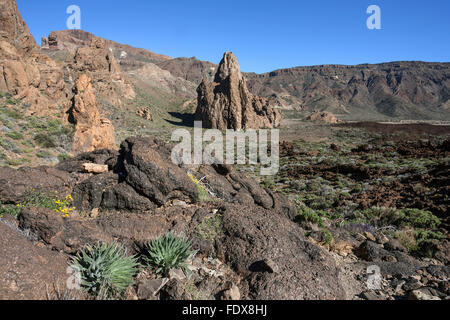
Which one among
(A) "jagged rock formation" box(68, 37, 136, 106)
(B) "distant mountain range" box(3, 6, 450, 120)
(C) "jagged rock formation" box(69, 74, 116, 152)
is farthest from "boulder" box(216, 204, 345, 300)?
(B) "distant mountain range" box(3, 6, 450, 120)

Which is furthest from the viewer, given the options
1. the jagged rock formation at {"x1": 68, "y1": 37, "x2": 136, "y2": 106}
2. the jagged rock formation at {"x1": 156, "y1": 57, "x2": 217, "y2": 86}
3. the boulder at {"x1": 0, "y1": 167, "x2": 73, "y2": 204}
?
the jagged rock formation at {"x1": 156, "y1": 57, "x2": 217, "y2": 86}

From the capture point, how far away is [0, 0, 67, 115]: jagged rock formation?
1708 cm

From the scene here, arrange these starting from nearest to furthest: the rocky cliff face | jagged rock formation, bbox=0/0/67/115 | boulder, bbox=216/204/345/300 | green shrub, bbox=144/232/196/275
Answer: boulder, bbox=216/204/345/300, green shrub, bbox=144/232/196/275, jagged rock formation, bbox=0/0/67/115, the rocky cliff face

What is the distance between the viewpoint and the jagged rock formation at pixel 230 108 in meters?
52.2

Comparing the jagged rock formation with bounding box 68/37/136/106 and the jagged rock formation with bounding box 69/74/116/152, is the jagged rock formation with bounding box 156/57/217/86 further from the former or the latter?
the jagged rock formation with bounding box 69/74/116/152

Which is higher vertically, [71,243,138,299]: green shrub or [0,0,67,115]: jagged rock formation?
[0,0,67,115]: jagged rock formation

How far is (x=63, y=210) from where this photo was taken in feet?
16.5

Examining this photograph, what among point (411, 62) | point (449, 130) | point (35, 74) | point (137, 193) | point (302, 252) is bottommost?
point (302, 252)

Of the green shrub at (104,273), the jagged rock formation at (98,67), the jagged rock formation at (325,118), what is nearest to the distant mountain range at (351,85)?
the jagged rock formation at (325,118)

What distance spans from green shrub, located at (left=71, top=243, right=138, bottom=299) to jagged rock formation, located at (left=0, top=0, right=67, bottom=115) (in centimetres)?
1679

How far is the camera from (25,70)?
59.5 ft

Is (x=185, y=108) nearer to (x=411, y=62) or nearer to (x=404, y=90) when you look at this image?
(x=404, y=90)

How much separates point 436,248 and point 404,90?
195 m
